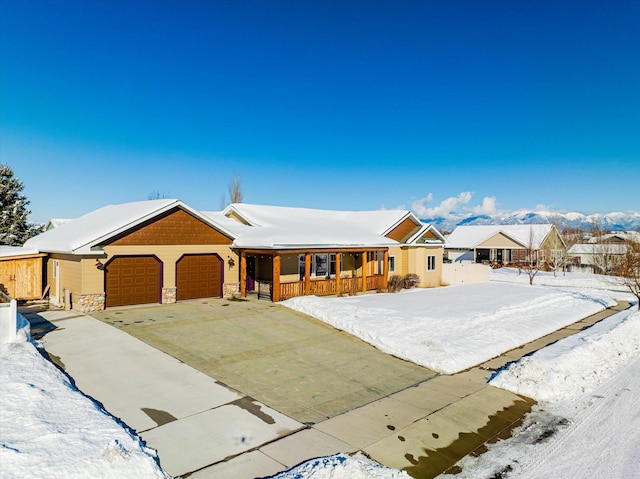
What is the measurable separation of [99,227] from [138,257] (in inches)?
87.1

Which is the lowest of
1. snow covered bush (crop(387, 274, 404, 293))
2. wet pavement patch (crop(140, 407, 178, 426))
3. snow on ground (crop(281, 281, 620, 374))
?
wet pavement patch (crop(140, 407, 178, 426))

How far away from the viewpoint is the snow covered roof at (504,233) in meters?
48.8

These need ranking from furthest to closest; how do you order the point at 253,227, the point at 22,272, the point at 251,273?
the point at 253,227, the point at 251,273, the point at 22,272

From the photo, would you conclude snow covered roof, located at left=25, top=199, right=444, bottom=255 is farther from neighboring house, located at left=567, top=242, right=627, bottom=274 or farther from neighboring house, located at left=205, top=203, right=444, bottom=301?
neighboring house, located at left=567, top=242, right=627, bottom=274

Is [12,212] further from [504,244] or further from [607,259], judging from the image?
[607,259]

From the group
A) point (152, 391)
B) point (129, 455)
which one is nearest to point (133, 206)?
point (152, 391)

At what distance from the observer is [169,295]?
18.5m

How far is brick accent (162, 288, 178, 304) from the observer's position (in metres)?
18.3

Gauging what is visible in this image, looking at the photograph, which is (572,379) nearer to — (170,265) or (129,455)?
(129,455)

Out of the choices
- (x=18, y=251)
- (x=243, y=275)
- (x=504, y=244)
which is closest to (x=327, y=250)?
(x=243, y=275)

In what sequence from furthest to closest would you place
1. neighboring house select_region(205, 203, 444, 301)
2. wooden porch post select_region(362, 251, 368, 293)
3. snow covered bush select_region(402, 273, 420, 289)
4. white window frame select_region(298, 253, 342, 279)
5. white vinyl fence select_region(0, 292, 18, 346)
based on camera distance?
snow covered bush select_region(402, 273, 420, 289) → white window frame select_region(298, 253, 342, 279) → wooden porch post select_region(362, 251, 368, 293) → neighboring house select_region(205, 203, 444, 301) → white vinyl fence select_region(0, 292, 18, 346)

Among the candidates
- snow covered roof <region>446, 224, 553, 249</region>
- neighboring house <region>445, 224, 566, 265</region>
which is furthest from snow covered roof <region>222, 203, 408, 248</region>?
neighboring house <region>445, 224, 566, 265</region>

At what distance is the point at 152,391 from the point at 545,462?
7.92 metres

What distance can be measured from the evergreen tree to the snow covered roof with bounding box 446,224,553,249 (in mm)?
43326
